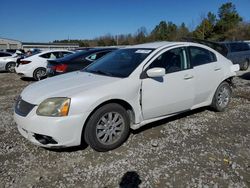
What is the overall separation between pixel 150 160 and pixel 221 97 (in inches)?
107

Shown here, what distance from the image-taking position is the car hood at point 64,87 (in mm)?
3385

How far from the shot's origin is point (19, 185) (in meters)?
2.91

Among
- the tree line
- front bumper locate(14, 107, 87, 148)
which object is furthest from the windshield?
the tree line

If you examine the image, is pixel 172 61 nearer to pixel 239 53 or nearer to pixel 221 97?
pixel 221 97

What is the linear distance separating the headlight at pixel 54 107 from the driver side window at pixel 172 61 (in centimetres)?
156

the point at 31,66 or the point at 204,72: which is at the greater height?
the point at 204,72

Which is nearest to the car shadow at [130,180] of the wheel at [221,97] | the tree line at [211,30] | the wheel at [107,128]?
the wheel at [107,128]

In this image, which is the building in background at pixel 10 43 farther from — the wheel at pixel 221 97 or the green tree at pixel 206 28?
the wheel at pixel 221 97

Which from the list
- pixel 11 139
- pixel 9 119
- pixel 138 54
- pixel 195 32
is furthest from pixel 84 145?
pixel 195 32

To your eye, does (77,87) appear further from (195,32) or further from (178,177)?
(195,32)

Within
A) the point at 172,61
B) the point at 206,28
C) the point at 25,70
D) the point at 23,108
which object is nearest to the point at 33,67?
the point at 25,70

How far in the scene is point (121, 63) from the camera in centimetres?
427

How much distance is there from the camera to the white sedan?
3.27 meters

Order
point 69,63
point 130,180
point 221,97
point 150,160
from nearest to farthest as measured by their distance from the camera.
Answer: point 130,180, point 150,160, point 221,97, point 69,63
